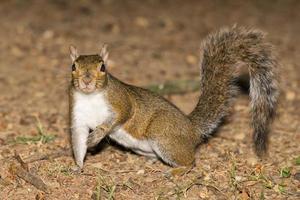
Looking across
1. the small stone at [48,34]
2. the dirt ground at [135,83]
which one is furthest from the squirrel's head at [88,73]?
the small stone at [48,34]

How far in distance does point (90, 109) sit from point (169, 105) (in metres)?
0.72

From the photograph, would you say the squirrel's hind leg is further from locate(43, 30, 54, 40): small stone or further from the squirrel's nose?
locate(43, 30, 54, 40): small stone

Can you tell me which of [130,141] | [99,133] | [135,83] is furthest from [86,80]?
[135,83]

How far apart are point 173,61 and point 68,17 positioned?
105 inches

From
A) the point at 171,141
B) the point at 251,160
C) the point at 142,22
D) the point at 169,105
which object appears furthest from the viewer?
the point at 142,22

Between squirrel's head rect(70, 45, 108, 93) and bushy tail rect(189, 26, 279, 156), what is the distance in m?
0.94

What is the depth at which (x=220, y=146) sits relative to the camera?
5.36 metres

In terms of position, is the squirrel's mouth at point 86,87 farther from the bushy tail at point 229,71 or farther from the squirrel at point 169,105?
the bushy tail at point 229,71

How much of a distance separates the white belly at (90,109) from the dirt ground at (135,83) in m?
0.42

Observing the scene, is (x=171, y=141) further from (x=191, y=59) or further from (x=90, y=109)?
(x=191, y=59)

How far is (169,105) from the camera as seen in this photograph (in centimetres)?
486

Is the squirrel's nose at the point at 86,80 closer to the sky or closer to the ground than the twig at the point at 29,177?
closer to the sky

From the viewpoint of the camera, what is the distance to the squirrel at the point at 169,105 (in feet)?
14.7

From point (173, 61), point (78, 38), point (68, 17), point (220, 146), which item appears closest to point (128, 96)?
point (220, 146)
